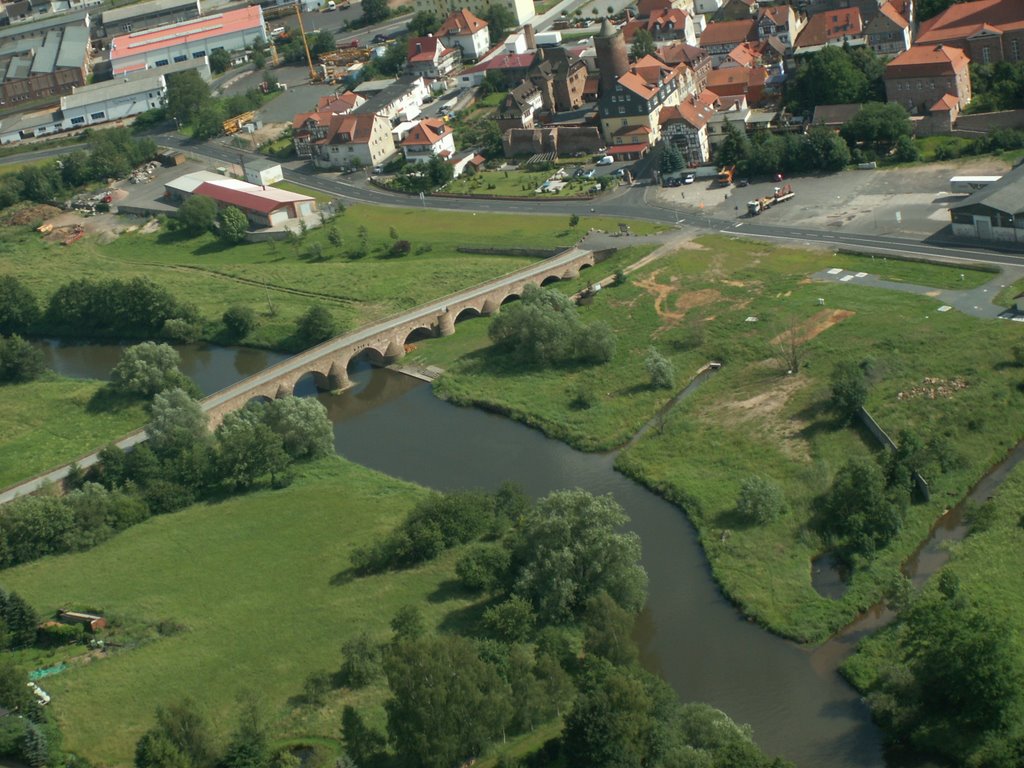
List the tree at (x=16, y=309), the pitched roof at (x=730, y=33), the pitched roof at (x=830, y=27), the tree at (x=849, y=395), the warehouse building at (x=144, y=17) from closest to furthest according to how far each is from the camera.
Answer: the tree at (x=849, y=395) → the tree at (x=16, y=309) → the pitched roof at (x=830, y=27) → the pitched roof at (x=730, y=33) → the warehouse building at (x=144, y=17)

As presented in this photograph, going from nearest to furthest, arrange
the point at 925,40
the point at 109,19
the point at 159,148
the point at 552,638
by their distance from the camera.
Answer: the point at 552,638 → the point at 925,40 → the point at 159,148 → the point at 109,19

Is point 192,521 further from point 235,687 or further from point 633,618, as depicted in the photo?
point 633,618

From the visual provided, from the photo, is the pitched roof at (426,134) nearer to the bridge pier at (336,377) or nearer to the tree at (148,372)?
the bridge pier at (336,377)

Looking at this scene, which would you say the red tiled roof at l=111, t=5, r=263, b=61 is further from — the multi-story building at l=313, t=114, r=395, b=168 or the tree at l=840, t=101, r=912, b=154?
the tree at l=840, t=101, r=912, b=154

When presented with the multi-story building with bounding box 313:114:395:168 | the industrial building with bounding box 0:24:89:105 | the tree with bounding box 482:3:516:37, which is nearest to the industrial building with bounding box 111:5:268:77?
the industrial building with bounding box 0:24:89:105

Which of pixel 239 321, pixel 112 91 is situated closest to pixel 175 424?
pixel 239 321

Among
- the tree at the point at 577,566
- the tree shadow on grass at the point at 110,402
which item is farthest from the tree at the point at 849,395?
the tree shadow on grass at the point at 110,402

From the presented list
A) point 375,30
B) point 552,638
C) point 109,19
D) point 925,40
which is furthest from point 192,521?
point 109,19
